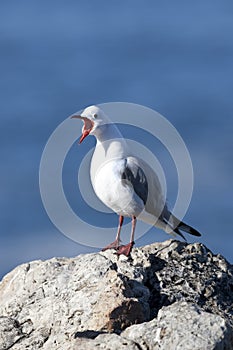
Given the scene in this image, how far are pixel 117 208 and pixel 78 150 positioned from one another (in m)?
36.0

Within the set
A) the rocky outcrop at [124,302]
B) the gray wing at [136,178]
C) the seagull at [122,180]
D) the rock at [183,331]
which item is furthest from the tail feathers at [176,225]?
the rock at [183,331]

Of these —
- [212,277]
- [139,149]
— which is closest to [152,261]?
[212,277]

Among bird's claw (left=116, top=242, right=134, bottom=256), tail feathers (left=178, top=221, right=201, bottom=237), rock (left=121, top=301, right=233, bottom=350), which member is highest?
tail feathers (left=178, top=221, right=201, bottom=237)

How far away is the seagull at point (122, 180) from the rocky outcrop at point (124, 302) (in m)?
2.66

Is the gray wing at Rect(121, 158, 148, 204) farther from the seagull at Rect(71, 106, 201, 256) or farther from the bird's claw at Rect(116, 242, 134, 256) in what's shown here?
the bird's claw at Rect(116, 242, 134, 256)

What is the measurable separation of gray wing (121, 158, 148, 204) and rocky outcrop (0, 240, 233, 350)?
9.02ft

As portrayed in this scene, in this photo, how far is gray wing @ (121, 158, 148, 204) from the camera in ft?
49.5

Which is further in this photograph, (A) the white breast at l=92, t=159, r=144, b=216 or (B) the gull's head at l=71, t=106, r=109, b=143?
(B) the gull's head at l=71, t=106, r=109, b=143

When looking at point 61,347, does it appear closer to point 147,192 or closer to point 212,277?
point 212,277

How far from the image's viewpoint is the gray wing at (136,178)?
1509 centimetres

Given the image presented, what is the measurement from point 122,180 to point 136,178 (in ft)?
0.80

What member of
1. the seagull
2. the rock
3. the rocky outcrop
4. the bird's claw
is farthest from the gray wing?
the rock

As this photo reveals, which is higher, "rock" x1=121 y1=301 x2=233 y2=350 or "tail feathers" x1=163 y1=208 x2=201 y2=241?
"tail feathers" x1=163 y1=208 x2=201 y2=241

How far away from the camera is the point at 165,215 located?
15.5 m
